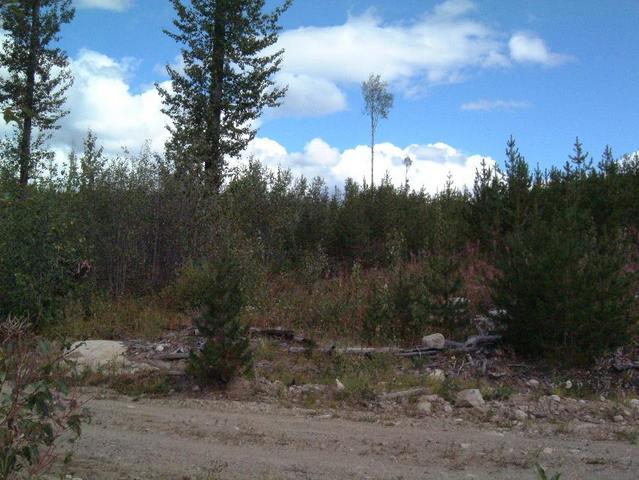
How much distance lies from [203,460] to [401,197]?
1738cm

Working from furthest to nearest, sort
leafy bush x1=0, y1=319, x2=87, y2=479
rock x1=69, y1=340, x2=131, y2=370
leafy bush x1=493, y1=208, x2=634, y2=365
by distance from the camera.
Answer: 1. rock x1=69, y1=340, x2=131, y2=370
2. leafy bush x1=493, y1=208, x2=634, y2=365
3. leafy bush x1=0, y1=319, x2=87, y2=479

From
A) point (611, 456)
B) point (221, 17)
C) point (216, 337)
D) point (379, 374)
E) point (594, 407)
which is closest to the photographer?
point (611, 456)

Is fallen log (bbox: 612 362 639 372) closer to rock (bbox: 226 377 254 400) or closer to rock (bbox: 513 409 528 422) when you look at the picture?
rock (bbox: 513 409 528 422)

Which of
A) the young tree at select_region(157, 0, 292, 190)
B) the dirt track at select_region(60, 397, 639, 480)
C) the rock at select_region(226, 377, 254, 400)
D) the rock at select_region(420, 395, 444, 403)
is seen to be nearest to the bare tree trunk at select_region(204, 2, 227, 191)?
the young tree at select_region(157, 0, 292, 190)

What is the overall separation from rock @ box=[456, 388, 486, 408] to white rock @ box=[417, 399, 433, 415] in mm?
372

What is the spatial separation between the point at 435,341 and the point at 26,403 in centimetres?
758

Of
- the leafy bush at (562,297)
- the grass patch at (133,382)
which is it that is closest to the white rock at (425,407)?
the leafy bush at (562,297)

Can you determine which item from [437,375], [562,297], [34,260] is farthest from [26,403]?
[34,260]

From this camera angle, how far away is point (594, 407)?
766 cm

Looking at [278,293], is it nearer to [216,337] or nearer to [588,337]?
[216,337]

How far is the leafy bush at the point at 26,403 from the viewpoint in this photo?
3.38 m

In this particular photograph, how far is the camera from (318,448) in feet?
19.6

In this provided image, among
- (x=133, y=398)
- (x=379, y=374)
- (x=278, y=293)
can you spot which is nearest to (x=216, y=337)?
(x=133, y=398)

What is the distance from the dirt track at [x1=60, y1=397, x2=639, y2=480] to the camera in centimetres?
532
